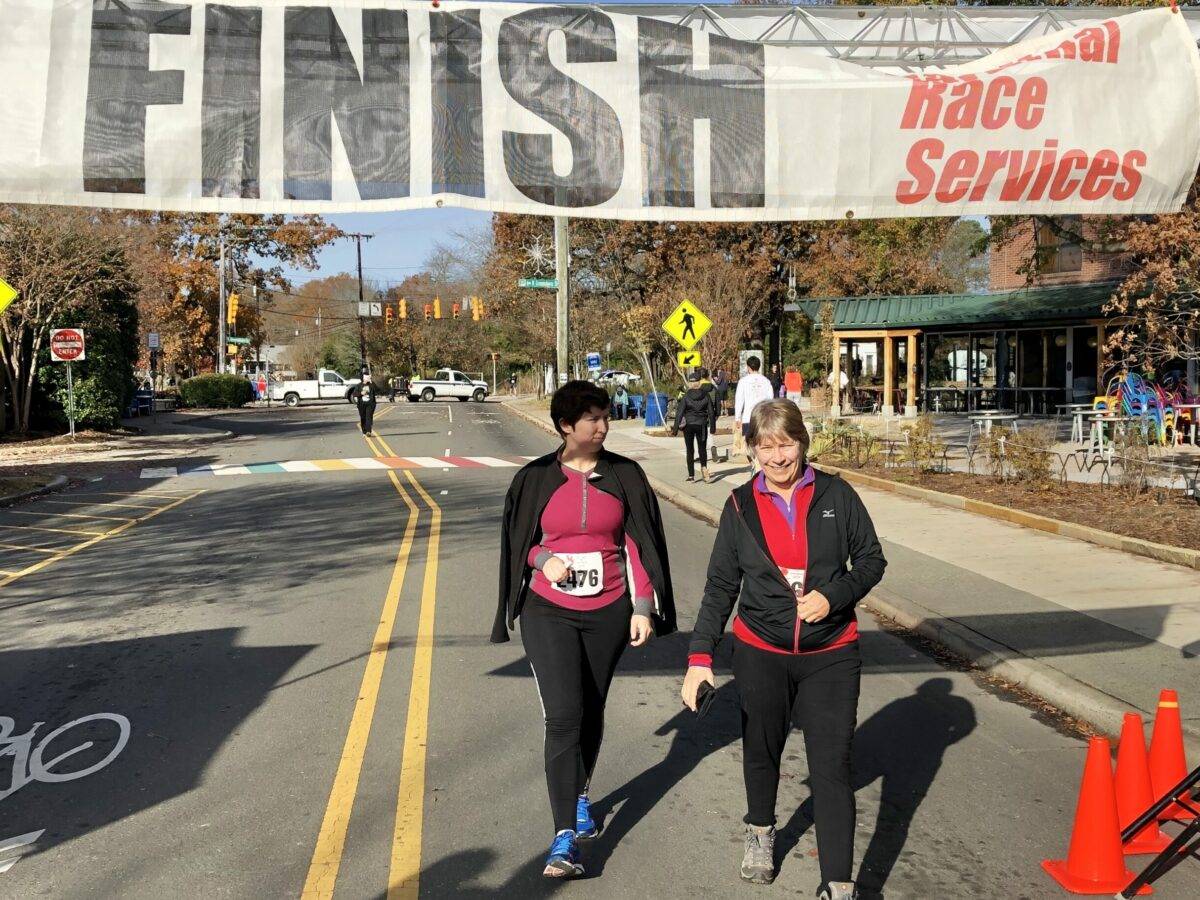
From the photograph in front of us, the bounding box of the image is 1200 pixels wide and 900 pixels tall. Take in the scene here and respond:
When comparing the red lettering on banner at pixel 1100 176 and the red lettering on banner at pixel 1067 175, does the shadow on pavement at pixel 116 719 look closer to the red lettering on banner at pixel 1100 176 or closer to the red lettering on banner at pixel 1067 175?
the red lettering on banner at pixel 1067 175

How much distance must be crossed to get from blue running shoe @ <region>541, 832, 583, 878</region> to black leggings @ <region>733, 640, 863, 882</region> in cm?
67

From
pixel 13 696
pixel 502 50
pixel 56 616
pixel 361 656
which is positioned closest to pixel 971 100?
pixel 502 50

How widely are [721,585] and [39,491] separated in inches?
697

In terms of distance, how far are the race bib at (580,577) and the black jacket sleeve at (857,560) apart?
953 millimetres

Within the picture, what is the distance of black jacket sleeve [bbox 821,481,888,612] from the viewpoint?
411cm

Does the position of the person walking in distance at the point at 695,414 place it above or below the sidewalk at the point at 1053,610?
above

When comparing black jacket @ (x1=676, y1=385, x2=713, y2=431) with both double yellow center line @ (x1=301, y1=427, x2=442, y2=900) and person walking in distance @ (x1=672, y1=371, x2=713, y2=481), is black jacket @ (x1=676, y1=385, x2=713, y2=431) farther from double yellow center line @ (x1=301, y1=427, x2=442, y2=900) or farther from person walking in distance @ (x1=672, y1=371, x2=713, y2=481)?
double yellow center line @ (x1=301, y1=427, x2=442, y2=900)

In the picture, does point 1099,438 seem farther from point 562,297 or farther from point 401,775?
point 562,297

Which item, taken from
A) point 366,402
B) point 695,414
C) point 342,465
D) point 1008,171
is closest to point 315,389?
point 366,402

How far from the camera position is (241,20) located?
685 centimetres

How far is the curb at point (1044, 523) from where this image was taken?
10722mm

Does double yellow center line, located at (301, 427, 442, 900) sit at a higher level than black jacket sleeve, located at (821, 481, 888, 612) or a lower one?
lower

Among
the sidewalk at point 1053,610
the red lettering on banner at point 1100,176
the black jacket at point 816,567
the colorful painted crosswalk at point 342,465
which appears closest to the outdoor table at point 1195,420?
the sidewalk at point 1053,610

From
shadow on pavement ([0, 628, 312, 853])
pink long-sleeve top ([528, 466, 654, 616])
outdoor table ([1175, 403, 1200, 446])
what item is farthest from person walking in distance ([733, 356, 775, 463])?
pink long-sleeve top ([528, 466, 654, 616])
